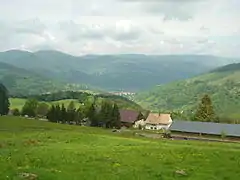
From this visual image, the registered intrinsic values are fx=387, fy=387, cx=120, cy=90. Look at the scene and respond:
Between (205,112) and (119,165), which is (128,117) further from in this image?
(119,165)

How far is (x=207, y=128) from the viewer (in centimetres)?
11838

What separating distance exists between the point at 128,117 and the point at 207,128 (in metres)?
75.8

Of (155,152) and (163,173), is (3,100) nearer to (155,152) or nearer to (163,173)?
(155,152)

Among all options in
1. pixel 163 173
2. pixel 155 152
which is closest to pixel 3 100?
pixel 155 152

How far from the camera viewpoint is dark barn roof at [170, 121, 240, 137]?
374ft

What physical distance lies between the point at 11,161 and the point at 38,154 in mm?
4731

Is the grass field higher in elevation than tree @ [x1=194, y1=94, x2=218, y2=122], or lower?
lower

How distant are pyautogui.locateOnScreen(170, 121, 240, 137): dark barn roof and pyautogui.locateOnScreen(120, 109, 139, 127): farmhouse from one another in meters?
63.6

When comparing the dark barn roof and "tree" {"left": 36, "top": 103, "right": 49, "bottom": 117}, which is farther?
"tree" {"left": 36, "top": 103, "right": 49, "bottom": 117}

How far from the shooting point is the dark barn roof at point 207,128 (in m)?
114

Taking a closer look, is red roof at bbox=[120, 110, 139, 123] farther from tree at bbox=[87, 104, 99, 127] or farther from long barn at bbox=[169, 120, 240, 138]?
long barn at bbox=[169, 120, 240, 138]

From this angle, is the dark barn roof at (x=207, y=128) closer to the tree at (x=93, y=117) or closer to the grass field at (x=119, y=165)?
the tree at (x=93, y=117)

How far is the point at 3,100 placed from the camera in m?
153

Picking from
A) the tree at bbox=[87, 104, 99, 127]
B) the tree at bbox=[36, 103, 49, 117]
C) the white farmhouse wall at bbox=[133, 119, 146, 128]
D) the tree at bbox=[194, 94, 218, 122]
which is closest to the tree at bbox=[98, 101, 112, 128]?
the tree at bbox=[87, 104, 99, 127]
